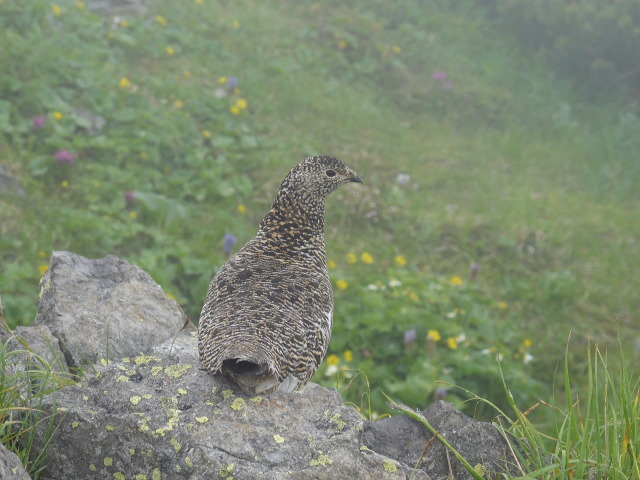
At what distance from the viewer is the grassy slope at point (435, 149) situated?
8.60 metres

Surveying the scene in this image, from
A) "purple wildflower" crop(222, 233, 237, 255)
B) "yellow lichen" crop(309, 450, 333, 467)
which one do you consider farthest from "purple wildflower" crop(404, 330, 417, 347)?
"yellow lichen" crop(309, 450, 333, 467)

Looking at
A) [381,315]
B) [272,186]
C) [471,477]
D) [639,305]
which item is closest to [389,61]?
[272,186]

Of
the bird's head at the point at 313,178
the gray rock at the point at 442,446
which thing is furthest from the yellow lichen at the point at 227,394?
the bird's head at the point at 313,178

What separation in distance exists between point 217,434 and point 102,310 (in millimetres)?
1439

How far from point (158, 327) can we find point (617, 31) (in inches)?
426

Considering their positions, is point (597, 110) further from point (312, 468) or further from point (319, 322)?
point (312, 468)

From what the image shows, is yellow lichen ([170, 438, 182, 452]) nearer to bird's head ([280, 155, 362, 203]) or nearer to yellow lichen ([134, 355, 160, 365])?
yellow lichen ([134, 355, 160, 365])

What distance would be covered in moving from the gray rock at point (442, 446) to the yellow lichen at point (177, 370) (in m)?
0.84

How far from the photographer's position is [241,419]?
3.03m

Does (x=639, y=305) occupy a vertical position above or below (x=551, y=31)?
below

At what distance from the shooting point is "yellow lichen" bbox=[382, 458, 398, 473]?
290cm

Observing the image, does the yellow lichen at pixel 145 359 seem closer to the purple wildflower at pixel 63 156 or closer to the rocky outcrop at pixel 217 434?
the rocky outcrop at pixel 217 434

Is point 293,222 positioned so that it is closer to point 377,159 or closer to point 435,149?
point 377,159

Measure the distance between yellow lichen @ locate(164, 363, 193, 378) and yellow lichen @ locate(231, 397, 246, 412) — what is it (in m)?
0.31
